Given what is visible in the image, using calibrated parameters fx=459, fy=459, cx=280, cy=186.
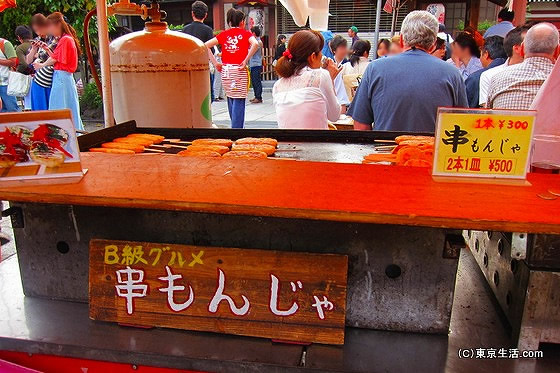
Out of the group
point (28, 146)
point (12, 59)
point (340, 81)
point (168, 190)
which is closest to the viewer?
point (168, 190)

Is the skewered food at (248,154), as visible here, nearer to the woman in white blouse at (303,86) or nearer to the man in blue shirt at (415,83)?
the woman in white blouse at (303,86)

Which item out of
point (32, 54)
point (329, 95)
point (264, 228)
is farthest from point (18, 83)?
point (264, 228)

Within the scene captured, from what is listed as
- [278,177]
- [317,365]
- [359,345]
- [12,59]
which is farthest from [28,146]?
[12,59]

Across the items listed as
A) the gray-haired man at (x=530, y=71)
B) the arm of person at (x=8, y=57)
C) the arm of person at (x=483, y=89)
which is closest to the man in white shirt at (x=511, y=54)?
the arm of person at (x=483, y=89)

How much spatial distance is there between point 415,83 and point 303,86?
972 mm

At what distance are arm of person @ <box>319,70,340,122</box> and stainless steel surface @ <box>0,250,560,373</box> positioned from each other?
102 inches

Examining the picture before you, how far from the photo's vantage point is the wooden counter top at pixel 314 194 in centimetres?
142

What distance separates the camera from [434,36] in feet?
12.8

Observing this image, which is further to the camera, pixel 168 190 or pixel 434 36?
pixel 434 36

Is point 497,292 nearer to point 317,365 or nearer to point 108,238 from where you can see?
point 317,365

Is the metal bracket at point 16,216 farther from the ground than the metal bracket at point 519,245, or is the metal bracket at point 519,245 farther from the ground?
the metal bracket at point 519,245

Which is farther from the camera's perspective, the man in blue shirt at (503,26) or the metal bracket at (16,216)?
the man in blue shirt at (503,26)

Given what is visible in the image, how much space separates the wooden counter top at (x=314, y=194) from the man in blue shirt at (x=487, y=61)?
4.13m

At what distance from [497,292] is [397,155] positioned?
876 mm
